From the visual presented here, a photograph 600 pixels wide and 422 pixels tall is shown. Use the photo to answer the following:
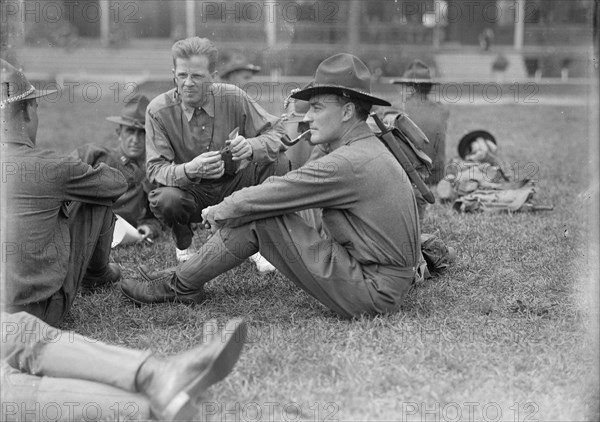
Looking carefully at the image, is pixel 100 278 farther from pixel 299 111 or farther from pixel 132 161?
pixel 299 111

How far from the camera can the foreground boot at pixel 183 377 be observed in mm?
3338

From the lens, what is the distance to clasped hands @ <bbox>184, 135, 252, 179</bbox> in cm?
558

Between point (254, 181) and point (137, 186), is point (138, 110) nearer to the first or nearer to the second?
point (137, 186)

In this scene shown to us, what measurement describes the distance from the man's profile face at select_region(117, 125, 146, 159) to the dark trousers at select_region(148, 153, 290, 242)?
1232 millimetres

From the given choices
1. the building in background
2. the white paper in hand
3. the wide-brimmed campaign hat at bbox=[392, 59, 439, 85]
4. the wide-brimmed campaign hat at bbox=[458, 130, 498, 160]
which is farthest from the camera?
the building in background

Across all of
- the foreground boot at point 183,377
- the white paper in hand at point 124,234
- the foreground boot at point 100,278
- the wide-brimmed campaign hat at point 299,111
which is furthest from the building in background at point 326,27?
the foreground boot at point 183,377

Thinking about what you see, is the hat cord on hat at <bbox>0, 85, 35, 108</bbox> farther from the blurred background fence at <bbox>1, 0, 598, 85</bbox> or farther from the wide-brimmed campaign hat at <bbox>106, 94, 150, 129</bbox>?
the blurred background fence at <bbox>1, 0, 598, 85</bbox>

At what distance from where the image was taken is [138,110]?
23.6ft

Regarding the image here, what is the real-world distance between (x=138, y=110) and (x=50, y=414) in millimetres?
3992

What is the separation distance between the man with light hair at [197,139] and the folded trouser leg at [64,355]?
2192mm

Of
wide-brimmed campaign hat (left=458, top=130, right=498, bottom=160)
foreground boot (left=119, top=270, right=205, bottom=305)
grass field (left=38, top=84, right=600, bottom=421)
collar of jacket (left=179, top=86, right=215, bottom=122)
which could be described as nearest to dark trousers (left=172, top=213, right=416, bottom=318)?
grass field (left=38, top=84, right=600, bottom=421)

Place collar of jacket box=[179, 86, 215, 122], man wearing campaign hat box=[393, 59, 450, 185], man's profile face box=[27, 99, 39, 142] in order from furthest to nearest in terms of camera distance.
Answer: man wearing campaign hat box=[393, 59, 450, 185] → collar of jacket box=[179, 86, 215, 122] → man's profile face box=[27, 99, 39, 142]

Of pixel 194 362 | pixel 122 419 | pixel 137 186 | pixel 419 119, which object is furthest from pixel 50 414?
pixel 419 119

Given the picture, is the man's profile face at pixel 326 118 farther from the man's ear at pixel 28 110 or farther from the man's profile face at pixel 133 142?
the man's profile face at pixel 133 142
